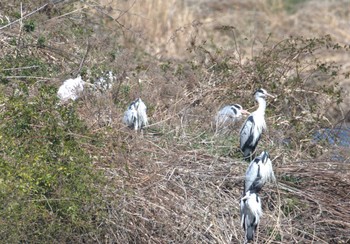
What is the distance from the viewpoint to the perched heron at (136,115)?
9664 mm

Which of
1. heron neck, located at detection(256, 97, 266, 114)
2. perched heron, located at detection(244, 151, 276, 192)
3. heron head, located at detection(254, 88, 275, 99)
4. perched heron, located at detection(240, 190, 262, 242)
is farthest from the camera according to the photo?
heron head, located at detection(254, 88, 275, 99)

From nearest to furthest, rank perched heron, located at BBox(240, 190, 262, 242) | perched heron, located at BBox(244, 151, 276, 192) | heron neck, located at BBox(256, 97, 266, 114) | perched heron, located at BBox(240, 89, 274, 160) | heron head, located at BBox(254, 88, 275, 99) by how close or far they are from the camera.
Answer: perched heron, located at BBox(240, 190, 262, 242), perched heron, located at BBox(244, 151, 276, 192), perched heron, located at BBox(240, 89, 274, 160), heron neck, located at BBox(256, 97, 266, 114), heron head, located at BBox(254, 88, 275, 99)

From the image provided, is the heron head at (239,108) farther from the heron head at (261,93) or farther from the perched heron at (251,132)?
the perched heron at (251,132)

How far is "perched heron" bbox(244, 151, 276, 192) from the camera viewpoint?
8680mm

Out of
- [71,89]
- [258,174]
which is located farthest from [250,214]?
[71,89]

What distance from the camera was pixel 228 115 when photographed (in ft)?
34.7

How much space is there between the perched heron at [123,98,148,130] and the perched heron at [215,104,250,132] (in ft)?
2.80

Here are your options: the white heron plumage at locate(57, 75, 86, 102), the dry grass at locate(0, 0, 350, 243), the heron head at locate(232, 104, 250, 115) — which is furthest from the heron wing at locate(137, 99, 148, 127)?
the heron head at locate(232, 104, 250, 115)

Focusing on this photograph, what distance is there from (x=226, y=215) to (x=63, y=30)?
15.1 ft

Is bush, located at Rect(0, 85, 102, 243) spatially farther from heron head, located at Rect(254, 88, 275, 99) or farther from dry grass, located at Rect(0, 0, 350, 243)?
heron head, located at Rect(254, 88, 275, 99)

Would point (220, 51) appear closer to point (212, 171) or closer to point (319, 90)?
point (319, 90)

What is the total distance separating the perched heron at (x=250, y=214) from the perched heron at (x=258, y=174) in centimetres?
24

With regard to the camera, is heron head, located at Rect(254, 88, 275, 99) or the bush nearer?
the bush

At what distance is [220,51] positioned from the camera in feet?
39.4
